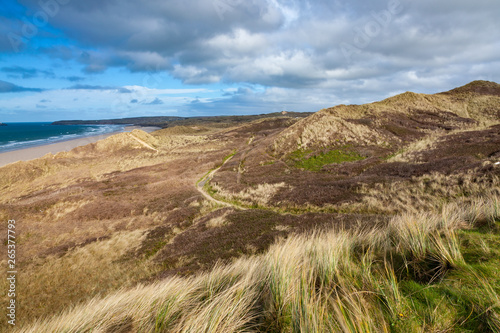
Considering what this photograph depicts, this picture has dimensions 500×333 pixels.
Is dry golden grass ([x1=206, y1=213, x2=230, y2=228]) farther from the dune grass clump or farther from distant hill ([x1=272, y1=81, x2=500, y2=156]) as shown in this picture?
distant hill ([x1=272, y1=81, x2=500, y2=156])

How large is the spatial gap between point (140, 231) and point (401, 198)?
1769cm

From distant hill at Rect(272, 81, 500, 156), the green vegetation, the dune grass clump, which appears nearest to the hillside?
the dune grass clump

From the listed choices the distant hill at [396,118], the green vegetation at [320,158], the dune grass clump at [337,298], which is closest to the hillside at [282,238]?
the dune grass clump at [337,298]

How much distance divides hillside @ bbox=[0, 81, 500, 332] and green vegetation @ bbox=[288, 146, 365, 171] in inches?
14.7

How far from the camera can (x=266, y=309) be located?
131 inches

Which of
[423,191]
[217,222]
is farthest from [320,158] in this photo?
[217,222]

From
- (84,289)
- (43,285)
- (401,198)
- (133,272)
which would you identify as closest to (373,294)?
(133,272)

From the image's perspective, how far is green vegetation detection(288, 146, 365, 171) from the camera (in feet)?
96.9

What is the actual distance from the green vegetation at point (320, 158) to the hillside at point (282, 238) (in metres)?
0.37

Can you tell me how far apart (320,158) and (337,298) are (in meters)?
30.4

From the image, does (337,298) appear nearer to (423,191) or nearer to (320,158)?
(423,191)

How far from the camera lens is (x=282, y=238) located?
974cm

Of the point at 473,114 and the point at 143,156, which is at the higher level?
the point at 473,114

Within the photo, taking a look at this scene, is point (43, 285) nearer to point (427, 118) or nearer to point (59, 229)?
point (59, 229)
